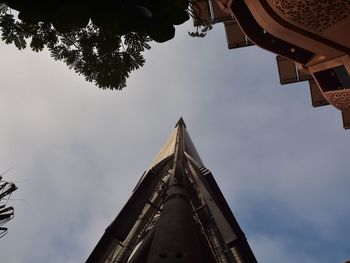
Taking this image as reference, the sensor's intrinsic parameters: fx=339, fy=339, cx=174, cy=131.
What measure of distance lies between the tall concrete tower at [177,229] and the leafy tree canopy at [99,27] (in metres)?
3.86

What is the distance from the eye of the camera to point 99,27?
188 centimetres

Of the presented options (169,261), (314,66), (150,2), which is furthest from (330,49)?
(150,2)

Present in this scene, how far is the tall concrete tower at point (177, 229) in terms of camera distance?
6.64m

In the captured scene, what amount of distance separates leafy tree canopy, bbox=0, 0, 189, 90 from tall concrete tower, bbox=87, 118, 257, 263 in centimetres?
386

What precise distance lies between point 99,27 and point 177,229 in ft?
19.7

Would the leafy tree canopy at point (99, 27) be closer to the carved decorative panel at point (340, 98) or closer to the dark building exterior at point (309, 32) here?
the dark building exterior at point (309, 32)

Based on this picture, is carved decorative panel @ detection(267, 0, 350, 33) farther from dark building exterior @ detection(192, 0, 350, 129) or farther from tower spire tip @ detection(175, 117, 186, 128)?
tower spire tip @ detection(175, 117, 186, 128)

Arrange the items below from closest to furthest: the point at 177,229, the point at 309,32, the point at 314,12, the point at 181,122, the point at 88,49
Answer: the point at 88,49, the point at 314,12, the point at 309,32, the point at 177,229, the point at 181,122

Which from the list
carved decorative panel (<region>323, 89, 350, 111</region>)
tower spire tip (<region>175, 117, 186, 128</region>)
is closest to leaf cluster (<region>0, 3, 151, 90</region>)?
carved decorative panel (<region>323, 89, 350, 111</region>)

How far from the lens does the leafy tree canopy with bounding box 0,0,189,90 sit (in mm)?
1623

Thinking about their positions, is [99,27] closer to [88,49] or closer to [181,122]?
[88,49]

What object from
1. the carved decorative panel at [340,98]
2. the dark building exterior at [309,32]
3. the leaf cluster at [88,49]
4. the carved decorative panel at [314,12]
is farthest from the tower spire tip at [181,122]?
the leaf cluster at [88,49]

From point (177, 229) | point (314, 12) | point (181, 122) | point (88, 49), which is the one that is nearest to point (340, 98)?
point (314, 12)

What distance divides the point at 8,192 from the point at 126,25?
6.27ft
